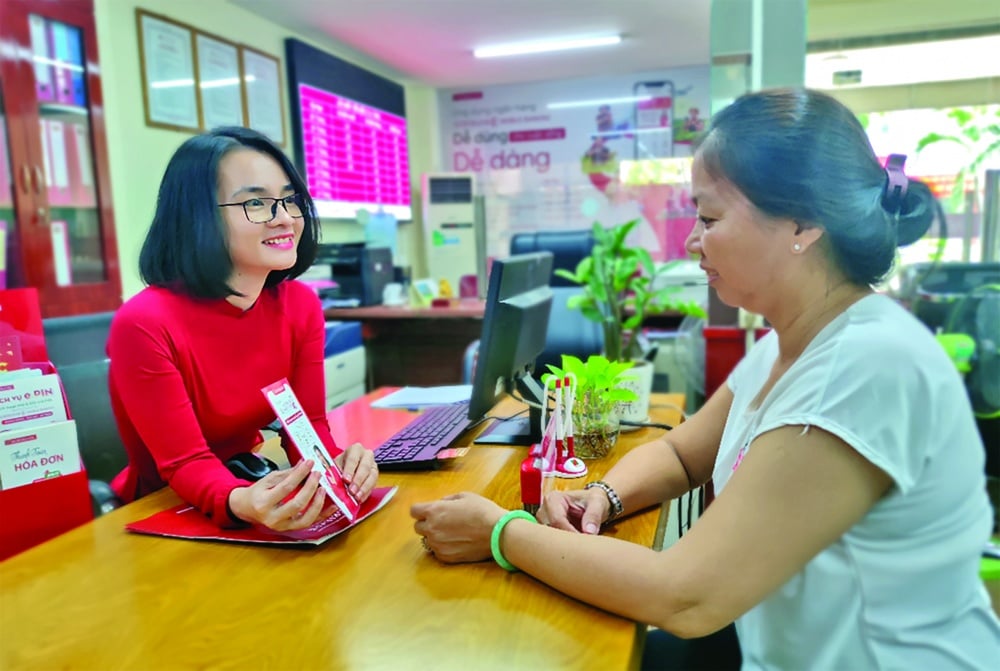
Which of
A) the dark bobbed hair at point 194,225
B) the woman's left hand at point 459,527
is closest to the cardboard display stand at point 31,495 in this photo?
the dark bobbed hair at point 194,225

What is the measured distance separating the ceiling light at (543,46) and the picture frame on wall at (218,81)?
1665 mm

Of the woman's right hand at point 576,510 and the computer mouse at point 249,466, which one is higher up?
the computer mouse at point 249,466

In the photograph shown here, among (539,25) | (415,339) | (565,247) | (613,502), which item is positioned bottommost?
(415,339)

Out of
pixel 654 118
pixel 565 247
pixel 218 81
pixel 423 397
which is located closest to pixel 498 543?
pixel 423 397

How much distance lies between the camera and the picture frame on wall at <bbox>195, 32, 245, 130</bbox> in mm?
3254

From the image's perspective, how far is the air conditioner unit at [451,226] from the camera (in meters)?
5.27

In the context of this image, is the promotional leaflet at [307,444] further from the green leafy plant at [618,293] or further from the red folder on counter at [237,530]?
the green leafy plant at [618,293]

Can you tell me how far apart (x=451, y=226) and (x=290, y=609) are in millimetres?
4681

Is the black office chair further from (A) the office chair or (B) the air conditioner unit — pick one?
(B) the air conditioner unit

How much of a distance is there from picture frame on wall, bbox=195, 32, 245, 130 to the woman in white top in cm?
299

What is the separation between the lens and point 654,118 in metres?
5.36

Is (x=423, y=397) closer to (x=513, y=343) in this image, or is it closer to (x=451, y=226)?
(x=513, y=343)

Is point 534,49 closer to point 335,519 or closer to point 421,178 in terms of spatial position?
point 421,178

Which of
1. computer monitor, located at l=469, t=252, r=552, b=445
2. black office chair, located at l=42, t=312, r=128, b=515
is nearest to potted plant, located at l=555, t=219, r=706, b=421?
computer monitor, located at l=469, t=252, r=552, b=445
